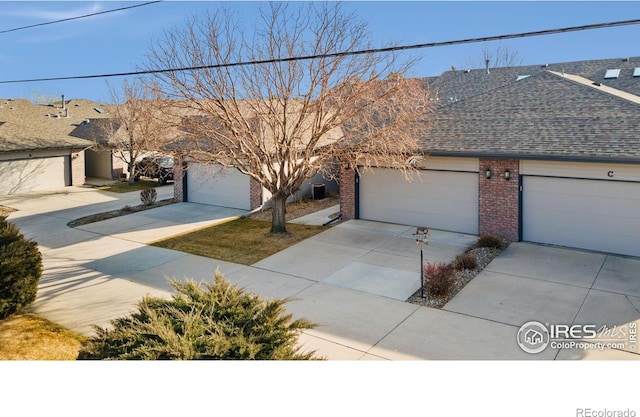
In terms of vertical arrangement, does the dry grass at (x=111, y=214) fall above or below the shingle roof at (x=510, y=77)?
below

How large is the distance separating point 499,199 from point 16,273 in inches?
458

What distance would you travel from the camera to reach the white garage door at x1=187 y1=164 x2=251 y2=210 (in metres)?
19.0

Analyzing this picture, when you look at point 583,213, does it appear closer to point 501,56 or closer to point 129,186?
point 129,186

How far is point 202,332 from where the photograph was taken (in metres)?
5.03

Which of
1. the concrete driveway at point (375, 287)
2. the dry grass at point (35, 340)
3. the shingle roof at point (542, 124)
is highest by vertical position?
the shingle roof at point (542, 124)

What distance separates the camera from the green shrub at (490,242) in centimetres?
1259

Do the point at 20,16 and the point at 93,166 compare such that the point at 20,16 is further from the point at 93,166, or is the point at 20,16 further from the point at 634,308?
the point at 93,166

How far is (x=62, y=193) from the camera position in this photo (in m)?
23.8

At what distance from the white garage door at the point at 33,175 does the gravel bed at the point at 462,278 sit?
22.0m

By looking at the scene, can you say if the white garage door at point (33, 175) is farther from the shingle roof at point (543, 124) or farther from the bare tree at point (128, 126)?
the shingle roof at point (543, 124)

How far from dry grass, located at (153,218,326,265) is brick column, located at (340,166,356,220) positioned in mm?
1458


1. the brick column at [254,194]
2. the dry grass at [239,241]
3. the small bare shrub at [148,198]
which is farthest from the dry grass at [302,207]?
the small bare shrub at [148,198]

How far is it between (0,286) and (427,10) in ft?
30.5

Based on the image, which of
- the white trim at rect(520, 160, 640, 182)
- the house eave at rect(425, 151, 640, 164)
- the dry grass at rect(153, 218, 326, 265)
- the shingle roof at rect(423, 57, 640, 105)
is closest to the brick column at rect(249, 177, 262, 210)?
the dry grass at rect(153, 218, 326, 265)
